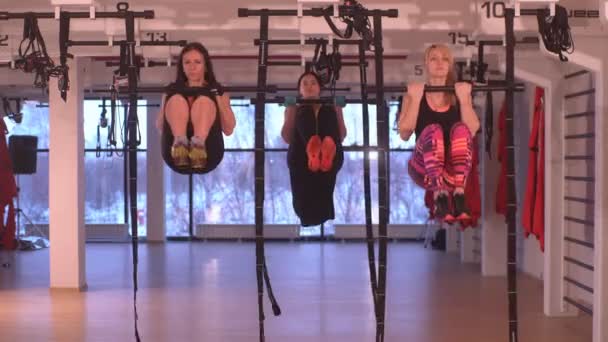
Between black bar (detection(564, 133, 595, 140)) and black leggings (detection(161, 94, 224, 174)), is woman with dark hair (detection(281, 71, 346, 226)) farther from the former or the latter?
black bar (detection(564, 133, 595, 140))

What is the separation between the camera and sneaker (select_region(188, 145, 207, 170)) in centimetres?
421

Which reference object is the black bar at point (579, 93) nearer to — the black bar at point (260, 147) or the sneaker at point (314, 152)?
the sneaker at point (314, 152)

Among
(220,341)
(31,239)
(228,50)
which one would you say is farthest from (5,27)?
(31,239)

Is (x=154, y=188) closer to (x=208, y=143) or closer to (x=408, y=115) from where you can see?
(x=208, y=143)

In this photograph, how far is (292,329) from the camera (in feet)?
21.7

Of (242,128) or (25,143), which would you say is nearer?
(25,143)

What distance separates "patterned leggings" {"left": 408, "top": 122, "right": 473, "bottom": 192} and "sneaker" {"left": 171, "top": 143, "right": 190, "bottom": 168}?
120 centimetres

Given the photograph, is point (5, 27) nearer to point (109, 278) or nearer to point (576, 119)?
→ point (109, 278)

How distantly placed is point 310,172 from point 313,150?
0.88ft

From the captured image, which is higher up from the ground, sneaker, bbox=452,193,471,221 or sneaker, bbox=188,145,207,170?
sneaker, bbox=188,145,207,170

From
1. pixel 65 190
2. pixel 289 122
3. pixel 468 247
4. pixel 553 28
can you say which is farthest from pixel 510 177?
pixel 468 247

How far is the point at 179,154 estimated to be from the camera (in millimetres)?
4199

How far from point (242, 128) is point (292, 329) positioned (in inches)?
323

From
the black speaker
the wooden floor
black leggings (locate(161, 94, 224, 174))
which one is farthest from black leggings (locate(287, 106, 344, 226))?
the black speaker
